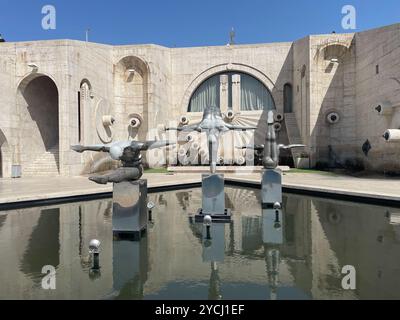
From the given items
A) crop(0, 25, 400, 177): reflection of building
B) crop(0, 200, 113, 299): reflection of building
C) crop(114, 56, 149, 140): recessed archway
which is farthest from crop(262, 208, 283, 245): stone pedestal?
crop(114, 56, 149, 140): recessed archway

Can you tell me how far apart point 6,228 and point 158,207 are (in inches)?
141

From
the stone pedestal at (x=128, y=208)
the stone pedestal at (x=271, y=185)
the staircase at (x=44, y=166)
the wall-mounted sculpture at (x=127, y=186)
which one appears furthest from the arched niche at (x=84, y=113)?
the stone pedestal at (x=128, y=208)

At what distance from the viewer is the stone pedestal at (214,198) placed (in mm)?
6711

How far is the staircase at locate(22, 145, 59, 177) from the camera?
59.0ft

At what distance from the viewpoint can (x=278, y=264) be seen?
13.5ft

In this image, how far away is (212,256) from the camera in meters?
4.45

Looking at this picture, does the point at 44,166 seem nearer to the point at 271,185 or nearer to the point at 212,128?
the point at 212,128

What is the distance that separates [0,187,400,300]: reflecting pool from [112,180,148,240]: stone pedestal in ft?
0.71

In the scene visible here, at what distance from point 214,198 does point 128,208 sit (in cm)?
219

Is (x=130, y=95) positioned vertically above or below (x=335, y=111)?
above

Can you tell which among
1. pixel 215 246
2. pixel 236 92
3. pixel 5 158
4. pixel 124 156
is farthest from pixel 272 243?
pixel 236 92

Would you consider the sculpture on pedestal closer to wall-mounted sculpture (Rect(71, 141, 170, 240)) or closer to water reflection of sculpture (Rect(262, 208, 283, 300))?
water reflection of sculpture (Rect(262, 208, 283, 300))

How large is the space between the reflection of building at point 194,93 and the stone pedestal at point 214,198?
462 inches
